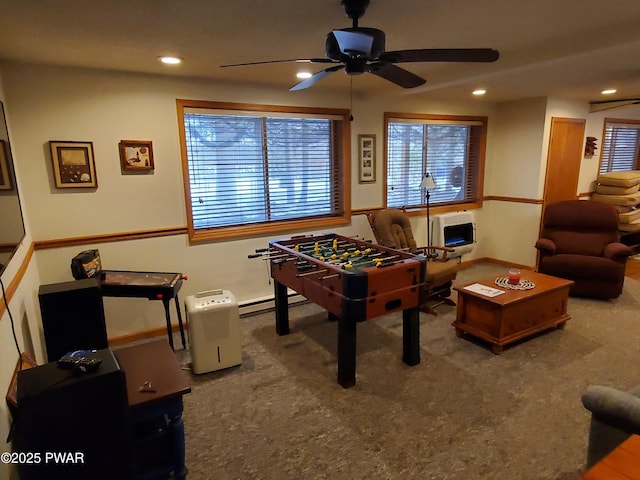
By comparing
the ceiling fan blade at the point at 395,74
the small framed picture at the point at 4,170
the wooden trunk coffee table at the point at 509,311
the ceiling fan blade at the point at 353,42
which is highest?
the ceiling fan blade at the point at 353,42

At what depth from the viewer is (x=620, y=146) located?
6.42 metres

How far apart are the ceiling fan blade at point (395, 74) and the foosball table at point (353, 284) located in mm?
1215

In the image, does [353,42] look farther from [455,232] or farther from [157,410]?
[455,232]

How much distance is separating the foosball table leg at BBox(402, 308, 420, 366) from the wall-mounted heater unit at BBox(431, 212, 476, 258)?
2382 mm

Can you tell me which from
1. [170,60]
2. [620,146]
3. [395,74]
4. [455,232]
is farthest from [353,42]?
[620,146]

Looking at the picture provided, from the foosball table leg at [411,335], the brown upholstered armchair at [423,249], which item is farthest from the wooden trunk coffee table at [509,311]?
the foosball table leg at [411,335]

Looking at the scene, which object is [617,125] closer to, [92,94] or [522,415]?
[522,415]

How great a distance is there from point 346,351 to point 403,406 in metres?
0.50

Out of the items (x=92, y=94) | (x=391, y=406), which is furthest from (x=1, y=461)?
(x=92, y=94)

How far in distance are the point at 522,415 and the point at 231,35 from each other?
9.61 feet

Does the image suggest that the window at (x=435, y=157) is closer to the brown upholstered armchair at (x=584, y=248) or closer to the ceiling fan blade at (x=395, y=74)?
the brown upholstered armchair at (x=584, y=248)

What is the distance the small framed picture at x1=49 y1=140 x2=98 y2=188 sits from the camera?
3.05 metres

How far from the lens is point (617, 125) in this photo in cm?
617

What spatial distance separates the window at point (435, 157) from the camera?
505 centimetres
